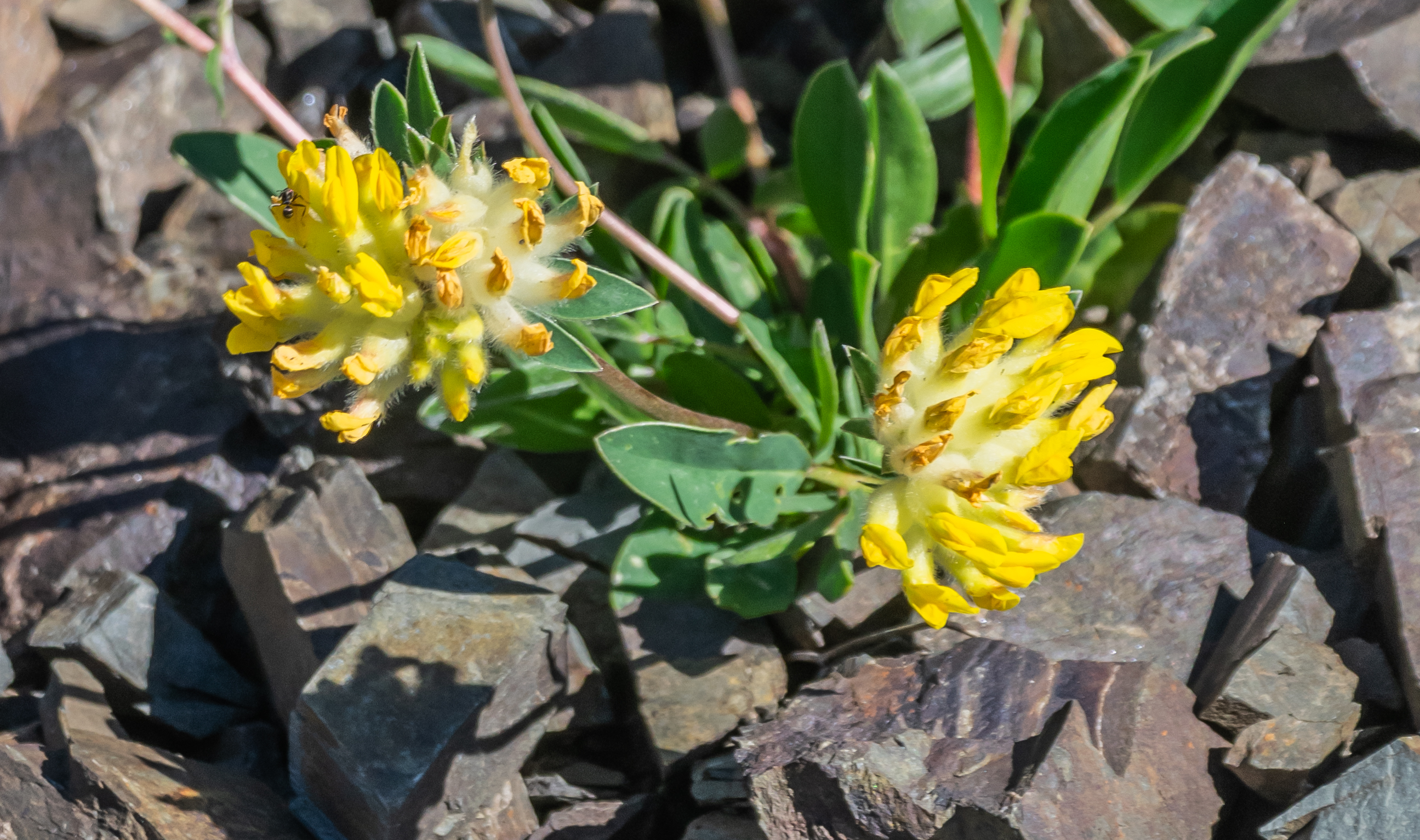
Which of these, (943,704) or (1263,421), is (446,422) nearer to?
(943,704)

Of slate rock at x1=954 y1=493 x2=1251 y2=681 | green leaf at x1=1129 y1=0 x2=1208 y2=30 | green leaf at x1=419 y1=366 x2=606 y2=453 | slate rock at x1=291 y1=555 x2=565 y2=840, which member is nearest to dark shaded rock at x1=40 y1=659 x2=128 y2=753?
slate rock at x1=291 y1=555 x2=565 y2=840

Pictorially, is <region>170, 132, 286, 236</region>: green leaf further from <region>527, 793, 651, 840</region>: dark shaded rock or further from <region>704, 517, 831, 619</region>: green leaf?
<region>527, 793, 651, 840</region>: dark shaded rock

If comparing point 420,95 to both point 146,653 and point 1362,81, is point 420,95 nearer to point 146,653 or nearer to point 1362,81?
point 146,653

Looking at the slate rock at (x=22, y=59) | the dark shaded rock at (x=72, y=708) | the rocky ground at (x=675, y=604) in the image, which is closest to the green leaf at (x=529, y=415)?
the rocky ground at (x=675, y=604)

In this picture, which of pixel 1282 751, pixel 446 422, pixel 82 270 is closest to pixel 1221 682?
pixel 1282 751

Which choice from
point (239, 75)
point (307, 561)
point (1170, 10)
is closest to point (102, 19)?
point (239, 75)

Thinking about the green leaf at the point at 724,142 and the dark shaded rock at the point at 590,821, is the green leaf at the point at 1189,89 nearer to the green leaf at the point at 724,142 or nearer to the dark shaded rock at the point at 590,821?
the green leaf at the point at 724,142
